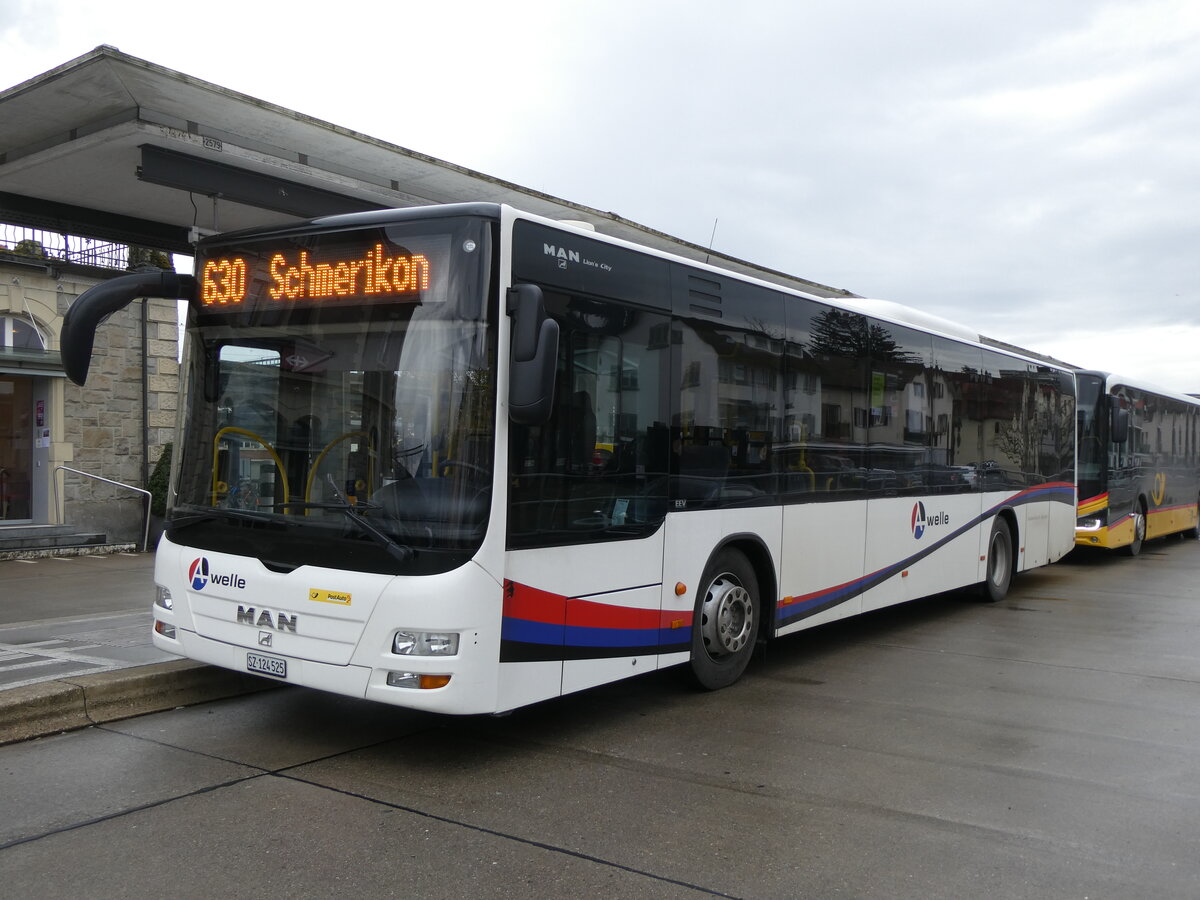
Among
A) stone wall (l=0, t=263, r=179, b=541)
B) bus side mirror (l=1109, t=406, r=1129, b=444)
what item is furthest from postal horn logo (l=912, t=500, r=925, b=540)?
stone wall (l=0, t=263, r=179, b=541)

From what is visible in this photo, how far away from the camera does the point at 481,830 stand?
4.90m

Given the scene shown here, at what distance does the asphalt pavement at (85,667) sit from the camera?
6371 mm

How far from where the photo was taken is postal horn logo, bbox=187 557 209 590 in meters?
6.22

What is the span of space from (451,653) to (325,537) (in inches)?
37.8

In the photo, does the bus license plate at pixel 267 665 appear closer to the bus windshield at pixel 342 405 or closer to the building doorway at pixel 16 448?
the bus windshield at pixel 342 405

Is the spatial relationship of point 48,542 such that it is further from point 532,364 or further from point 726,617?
point 532,364

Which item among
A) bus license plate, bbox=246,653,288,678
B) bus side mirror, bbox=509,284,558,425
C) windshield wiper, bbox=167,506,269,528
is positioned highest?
bus side mirror, bbox=509,284,558,425

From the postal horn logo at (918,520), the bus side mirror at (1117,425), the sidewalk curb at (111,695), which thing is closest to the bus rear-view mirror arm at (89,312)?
the sidewalk curb at (111,695)

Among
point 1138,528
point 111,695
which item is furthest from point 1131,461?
point 111,695

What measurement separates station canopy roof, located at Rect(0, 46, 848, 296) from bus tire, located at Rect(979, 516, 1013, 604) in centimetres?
527

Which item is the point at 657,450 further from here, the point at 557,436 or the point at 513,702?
the point at 513,702

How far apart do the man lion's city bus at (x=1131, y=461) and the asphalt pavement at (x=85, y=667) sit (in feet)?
46.2

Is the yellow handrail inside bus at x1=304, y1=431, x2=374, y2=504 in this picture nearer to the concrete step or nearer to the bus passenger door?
the bus passenger door

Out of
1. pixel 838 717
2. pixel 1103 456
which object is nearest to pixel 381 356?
pixel 838 717
